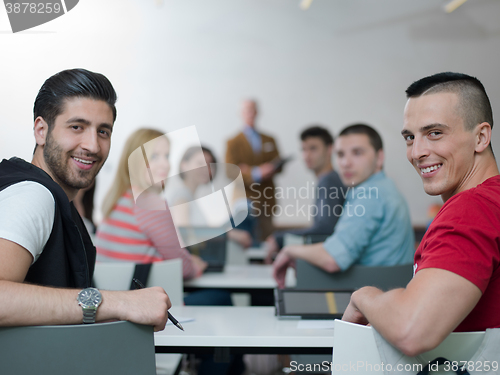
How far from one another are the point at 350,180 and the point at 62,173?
1304 mm

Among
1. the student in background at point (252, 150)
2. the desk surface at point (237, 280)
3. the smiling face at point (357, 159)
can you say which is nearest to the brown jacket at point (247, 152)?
the student in background at point (252, 150)

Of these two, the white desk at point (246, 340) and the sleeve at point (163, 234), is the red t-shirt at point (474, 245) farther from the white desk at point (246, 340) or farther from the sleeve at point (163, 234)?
the sleeve at point (163, 234)

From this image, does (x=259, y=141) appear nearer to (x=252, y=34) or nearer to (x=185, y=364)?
(x=252, y=34)

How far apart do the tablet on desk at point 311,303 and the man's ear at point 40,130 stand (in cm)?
79

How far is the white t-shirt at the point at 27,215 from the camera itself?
83cm

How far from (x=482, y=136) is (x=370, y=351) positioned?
0.55m

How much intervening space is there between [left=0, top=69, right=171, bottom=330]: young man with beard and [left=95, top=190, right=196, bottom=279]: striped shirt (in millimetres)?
580

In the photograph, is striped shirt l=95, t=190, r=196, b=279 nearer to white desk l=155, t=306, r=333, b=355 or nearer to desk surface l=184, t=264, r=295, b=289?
desk surface l=184, t=264, r=295, b=289

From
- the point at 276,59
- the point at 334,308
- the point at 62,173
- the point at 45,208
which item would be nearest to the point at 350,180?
the point at 334,308

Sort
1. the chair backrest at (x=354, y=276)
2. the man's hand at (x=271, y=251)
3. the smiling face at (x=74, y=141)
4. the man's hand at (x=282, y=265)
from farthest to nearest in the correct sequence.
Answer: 1. the man's hand at (x=271, y=251)
2. the man's hand at (x=282, y=265)
3. the chair backrest at (x=354, y=276)
4. the smiling face at (x=74, y=141)

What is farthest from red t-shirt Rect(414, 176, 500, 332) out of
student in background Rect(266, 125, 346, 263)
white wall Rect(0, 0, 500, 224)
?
white wall Rect(0, 0, 500, 224)

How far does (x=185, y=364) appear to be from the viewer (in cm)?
247

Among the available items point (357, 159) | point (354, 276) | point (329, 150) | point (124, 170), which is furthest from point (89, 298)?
point (329, 150)

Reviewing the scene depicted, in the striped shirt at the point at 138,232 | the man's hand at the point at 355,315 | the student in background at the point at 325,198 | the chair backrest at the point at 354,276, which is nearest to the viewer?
the man's hand at the point at 355,315
